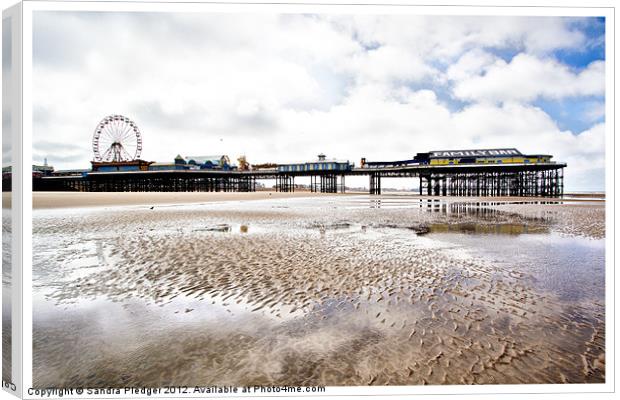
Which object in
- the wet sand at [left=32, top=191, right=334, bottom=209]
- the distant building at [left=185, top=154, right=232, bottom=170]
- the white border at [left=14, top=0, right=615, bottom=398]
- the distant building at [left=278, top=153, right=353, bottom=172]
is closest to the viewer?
the white border at [left=14, top=0, right=615, bottom=398]

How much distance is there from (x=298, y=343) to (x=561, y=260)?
674cm

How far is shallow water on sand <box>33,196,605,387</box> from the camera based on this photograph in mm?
2352

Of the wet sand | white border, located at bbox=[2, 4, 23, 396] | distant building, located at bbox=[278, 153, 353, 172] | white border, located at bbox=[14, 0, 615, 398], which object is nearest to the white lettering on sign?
distant building, located at bbox=[278, 153, 353, 172]

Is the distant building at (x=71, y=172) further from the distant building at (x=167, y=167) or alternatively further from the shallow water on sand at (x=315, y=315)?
the shallow water on sand at (x=315, y=315)

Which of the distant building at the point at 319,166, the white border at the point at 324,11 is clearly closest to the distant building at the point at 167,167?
the distant building at the point at 319,166

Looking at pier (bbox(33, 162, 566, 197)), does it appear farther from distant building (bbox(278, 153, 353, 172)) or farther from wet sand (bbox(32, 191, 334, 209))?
wet sand (bbox(32, 191, 334, 209))

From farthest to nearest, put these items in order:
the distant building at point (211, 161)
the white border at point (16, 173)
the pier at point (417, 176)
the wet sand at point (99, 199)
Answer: the distant building at point (211, 161) → the pier at point (417, 176) → the wet sand at point (99, 199) → the white border at point (16, 173)

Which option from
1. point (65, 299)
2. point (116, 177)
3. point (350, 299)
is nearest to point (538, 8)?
point (350, 299)

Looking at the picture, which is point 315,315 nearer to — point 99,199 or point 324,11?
point 324,11

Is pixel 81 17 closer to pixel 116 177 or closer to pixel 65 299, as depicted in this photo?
pixel 65 299

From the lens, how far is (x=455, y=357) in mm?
2496

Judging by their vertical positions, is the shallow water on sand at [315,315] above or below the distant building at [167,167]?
below

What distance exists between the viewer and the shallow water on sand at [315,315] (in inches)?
92.6

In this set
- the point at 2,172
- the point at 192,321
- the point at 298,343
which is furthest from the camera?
the point at 192,321
